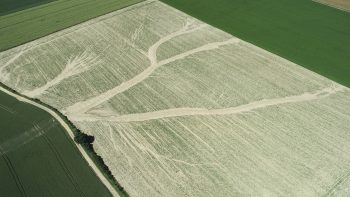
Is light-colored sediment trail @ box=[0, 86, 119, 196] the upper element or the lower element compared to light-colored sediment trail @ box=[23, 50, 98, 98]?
lower

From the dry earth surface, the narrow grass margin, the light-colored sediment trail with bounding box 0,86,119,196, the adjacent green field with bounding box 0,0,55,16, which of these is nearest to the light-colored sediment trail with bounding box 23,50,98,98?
the light-colored sediment trail with bounding box 0,86,119,196

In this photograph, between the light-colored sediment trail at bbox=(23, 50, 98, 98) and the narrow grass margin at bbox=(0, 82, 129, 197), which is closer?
the narrow grass margin at bbox=(0, 82, 129, 197)

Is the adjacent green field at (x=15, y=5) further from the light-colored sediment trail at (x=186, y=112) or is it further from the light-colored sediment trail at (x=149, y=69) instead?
the light-colored sediment trail at (x=186, y=112)

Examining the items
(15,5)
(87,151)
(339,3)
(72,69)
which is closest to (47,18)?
(15,5)

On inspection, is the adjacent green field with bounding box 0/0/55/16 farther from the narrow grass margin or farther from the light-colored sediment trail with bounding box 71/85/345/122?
the light-colored sediment trail with bounding box 71/85/345/122

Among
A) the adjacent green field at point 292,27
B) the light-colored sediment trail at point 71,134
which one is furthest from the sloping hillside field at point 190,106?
the adjacent green field at point 292,27

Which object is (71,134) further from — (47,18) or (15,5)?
(15,5)

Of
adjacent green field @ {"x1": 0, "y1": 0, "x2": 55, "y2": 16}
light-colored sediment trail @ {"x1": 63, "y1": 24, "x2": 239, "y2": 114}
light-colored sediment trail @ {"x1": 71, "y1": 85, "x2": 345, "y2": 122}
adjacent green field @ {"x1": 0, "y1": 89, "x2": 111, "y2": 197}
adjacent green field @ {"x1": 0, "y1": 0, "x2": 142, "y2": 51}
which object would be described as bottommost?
adjacent green field @ {"x1": 0, "y1": 89, "x2": 111, "y2": 197}
